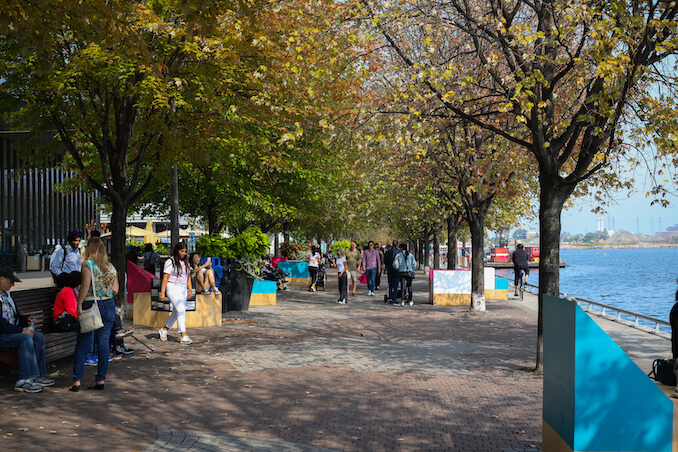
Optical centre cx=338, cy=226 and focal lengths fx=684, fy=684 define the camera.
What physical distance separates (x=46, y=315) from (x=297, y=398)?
13.2 feet

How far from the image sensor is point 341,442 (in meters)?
6.23

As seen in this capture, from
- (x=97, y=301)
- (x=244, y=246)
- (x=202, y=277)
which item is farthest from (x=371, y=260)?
(x=97, y=301)

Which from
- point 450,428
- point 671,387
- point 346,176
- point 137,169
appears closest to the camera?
point 671,387

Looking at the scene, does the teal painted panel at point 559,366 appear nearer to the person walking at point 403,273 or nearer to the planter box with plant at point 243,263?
the planter box with plant at point 243,263

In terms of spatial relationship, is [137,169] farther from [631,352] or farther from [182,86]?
[631,352]

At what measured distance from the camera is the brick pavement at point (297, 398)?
625 cm

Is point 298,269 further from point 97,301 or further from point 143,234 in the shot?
point 97,301

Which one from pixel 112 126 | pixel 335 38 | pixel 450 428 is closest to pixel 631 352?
pixel 450 428

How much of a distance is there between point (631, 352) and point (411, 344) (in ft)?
12.5

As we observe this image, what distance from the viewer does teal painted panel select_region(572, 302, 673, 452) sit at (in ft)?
15.1

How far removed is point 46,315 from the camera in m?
9.60

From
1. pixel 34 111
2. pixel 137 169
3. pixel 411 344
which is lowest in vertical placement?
pixel 411 344

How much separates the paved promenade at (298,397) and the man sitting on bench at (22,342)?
156mm

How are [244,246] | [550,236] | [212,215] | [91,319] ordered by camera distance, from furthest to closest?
[212,215], [244,246], [550,236], [91,319]
